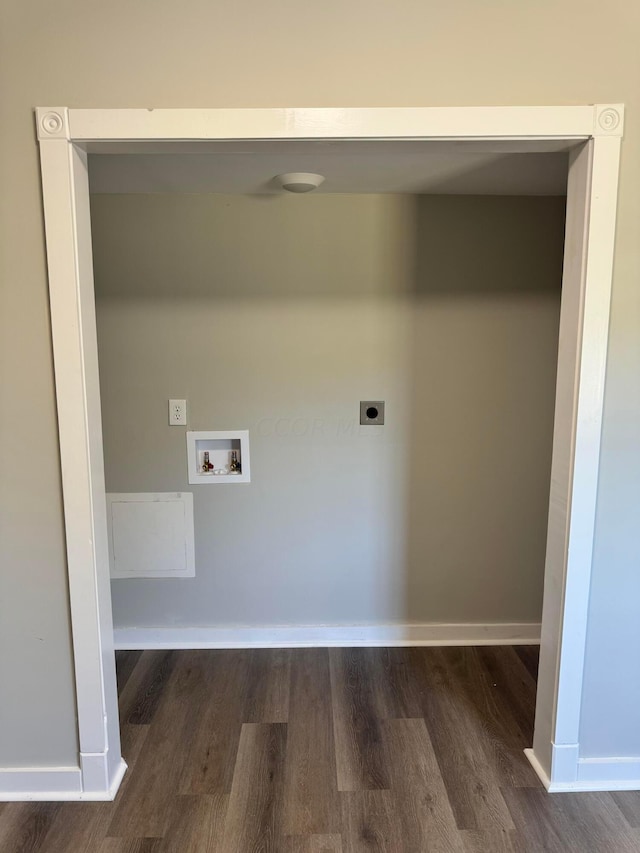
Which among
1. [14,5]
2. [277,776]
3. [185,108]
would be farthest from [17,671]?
[14,5]

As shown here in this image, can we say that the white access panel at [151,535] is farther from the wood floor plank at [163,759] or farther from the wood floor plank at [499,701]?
the wood floor plank at [499,701]

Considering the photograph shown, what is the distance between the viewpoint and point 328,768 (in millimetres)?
1817

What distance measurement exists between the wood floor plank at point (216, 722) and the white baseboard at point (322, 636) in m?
0.08

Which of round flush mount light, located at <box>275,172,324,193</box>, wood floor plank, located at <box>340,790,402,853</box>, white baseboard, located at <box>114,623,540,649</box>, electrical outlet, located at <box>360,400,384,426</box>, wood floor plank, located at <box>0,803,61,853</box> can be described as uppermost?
round flush mount light, located at <box>275,172,324,193</box>

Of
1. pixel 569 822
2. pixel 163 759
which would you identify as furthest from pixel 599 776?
pixel 163 759

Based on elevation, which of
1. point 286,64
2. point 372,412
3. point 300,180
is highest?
point 286,64

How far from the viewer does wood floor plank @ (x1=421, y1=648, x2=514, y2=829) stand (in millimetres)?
1648

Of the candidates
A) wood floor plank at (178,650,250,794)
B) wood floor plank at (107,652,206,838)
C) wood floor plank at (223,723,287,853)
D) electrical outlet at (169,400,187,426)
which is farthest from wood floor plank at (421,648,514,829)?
electrical outlet at (169,400,187,426)

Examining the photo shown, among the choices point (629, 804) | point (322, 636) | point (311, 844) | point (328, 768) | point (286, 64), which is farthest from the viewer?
point (322, 636)

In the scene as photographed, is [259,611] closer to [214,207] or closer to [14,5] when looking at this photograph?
[214,207]

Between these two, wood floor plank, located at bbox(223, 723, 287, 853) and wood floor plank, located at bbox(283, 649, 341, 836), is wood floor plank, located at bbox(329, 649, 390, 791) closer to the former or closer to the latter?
wood floor plank, located at bbox(283, 649, 341, 836)

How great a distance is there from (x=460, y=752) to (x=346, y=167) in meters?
2.10

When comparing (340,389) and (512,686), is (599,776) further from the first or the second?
(340,389)

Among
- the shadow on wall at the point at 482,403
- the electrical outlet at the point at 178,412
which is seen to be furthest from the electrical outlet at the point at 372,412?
the electrical outlet at the point at 178,412
